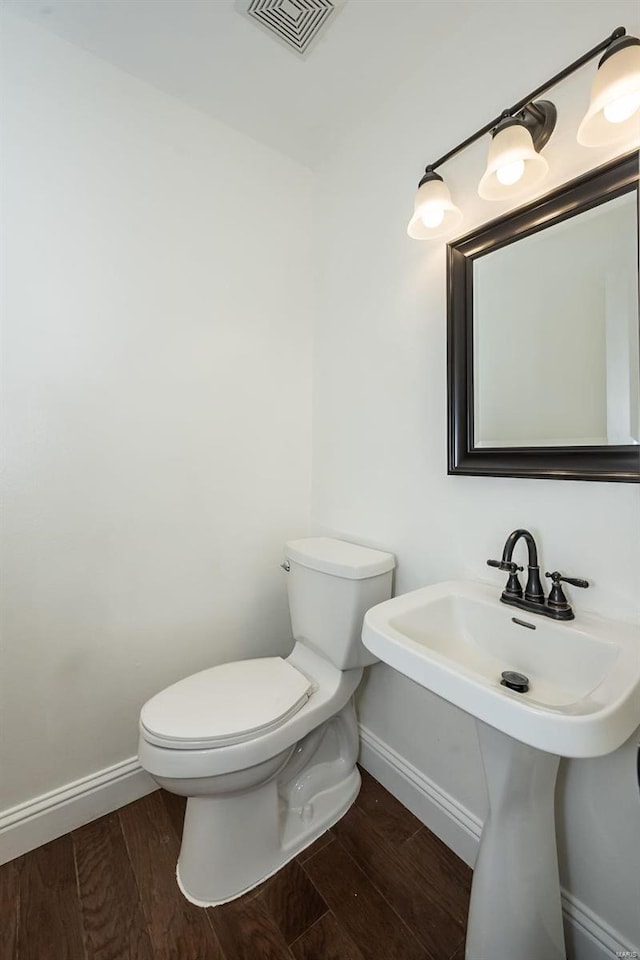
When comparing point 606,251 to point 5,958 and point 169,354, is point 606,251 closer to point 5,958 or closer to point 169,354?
point 169,354

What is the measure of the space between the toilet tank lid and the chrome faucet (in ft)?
1.26

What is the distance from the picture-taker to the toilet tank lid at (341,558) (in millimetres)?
1203

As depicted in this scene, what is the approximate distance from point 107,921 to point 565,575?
4.62 feet

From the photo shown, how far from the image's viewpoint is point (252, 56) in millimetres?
1204

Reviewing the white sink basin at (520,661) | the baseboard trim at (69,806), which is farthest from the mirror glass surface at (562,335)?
the baseboard trim at (69,806)

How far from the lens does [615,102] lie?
74 centimetres

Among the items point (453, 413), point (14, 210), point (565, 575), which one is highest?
point (14, 210)

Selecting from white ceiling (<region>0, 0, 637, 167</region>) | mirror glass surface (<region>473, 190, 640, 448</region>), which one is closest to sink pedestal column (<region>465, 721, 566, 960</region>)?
mirror glass surface (<region>473, 190, 640, 448</region>)

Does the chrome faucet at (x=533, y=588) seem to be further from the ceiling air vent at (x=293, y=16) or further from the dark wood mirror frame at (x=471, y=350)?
the ceiling air vent at (x=293, y=16)

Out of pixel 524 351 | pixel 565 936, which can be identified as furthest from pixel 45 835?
pixel 524 351

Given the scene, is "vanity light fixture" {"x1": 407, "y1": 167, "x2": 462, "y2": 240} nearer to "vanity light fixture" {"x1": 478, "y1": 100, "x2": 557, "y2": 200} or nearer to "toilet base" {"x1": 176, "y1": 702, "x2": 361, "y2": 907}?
"vanity light fixture" {"x1": 478, "y1": 100, "x2": 557, "y2": 200}

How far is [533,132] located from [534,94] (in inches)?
3.8

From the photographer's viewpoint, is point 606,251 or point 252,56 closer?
point 606,251

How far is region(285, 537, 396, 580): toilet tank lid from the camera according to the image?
1.20 metres
